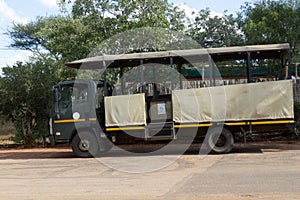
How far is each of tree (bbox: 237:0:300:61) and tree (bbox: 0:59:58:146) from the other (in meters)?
A: 9.48

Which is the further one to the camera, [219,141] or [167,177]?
[219,141]

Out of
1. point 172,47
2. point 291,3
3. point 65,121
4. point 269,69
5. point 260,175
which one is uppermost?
point 291,3

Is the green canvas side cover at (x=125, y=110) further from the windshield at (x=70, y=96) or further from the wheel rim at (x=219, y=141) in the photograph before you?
→ the wheel rim at (x=219, y=141)

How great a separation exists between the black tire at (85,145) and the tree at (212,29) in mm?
9916

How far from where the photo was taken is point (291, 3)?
20203 mm

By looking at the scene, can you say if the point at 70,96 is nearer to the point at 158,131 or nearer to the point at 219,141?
the point at 158,131

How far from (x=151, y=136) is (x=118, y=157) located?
4.64 feet

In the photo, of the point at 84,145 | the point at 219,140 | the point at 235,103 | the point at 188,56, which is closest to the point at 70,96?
the point at 84,145

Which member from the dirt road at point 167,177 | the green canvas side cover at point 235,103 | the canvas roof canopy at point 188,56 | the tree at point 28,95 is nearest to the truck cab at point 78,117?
the dirt road at point 167,177

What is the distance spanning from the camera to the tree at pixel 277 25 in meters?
19.6

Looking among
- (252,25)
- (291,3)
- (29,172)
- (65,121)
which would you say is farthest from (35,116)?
(291,3)

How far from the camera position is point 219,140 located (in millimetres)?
15500

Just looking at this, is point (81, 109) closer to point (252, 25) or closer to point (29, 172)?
point (29, 172)

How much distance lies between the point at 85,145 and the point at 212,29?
13.2 meters
